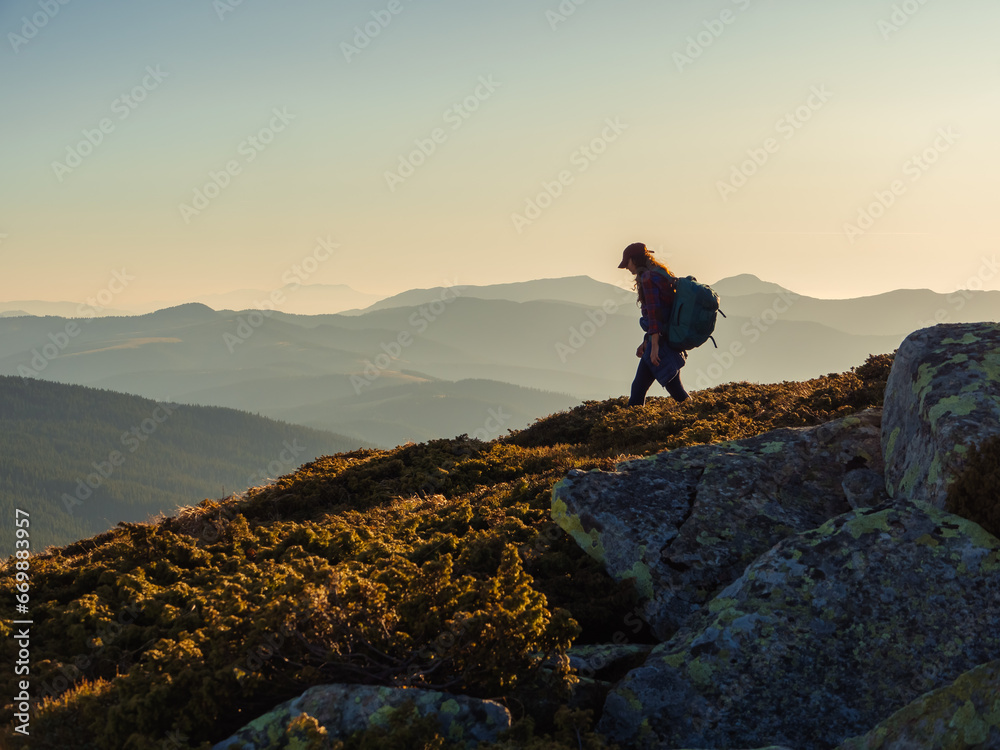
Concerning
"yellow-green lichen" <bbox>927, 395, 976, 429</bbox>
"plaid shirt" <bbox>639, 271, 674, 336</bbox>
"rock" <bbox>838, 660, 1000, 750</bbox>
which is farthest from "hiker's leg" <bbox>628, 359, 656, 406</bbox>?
"rock" <bbox>838, 660, 1000, 750</bbox>

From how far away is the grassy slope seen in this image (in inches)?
211

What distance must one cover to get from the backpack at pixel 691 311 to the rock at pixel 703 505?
5461 mm

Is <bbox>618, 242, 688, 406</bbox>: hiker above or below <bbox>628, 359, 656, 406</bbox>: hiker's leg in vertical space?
above

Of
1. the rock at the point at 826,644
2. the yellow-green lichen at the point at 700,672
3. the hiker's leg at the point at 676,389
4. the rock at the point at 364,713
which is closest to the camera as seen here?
the rock at the point at 364,713

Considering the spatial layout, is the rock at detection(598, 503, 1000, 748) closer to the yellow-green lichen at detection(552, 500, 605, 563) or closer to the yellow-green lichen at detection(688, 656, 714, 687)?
the yellow-green lichen at detection(688, 656, 714, 687)

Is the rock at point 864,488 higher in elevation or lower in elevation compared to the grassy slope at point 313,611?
higher

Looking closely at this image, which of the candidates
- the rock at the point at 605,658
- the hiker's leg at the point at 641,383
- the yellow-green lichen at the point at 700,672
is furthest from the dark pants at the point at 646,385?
the yellow-green lichen at the point at 700,672

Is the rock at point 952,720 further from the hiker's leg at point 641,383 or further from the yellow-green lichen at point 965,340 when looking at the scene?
the hiker's leg at point 641,383

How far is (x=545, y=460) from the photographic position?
1412 centimetres

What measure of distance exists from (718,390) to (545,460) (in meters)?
7.59

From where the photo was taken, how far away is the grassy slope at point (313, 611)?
536 centimetres

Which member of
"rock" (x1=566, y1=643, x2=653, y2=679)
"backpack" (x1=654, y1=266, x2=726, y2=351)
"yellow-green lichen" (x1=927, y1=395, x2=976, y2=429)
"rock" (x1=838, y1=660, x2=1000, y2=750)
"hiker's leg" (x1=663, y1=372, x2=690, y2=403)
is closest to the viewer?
"rock" (x1=838, y1=660, x2=1000, y2=750)

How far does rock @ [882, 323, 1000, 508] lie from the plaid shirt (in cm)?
658

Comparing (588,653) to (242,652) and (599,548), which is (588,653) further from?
(242,652)
